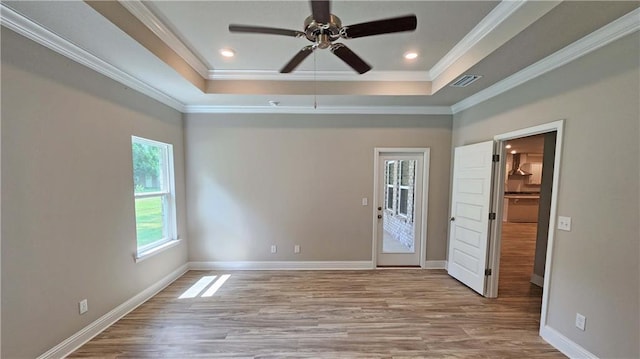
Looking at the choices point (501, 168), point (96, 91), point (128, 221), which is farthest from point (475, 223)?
point (96, 91)

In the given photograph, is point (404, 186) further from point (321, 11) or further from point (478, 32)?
point (321, 11)

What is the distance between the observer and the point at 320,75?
3.18m

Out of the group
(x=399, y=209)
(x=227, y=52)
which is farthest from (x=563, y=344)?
(x=227, y=52)

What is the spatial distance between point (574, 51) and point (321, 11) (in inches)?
90.6

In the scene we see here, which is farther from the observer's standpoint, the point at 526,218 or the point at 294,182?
the point at 526,218

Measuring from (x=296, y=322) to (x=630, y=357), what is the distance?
2668 mm

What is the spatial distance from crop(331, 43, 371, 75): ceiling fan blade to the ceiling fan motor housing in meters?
0.09

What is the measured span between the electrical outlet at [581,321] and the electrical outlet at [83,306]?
4.49 meters

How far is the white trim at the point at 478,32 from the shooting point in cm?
183

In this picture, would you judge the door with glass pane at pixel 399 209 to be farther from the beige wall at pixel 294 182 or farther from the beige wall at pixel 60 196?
the beige wall at pixel 60 196

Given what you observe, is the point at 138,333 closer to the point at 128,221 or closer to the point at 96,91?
the point at 128,221

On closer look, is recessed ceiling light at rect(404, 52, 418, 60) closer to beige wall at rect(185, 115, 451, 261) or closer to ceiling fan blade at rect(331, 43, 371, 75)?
ceiling fan blade at rect(331, 43, 371, 75)

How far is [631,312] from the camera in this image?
5.64ft

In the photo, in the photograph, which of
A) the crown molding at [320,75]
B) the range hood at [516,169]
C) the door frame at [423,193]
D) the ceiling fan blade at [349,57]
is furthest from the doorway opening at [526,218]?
the ceiling fan blade at [349,57]
